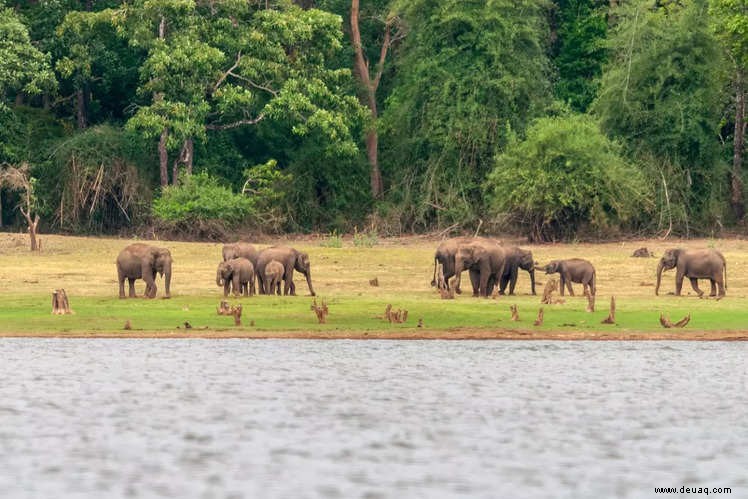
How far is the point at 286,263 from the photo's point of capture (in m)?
38.6

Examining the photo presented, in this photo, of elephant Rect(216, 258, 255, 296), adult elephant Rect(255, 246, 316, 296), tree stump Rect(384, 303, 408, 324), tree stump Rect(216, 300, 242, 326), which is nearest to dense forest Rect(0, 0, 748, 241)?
adult elephant Rect(255, 246, 316, 296)

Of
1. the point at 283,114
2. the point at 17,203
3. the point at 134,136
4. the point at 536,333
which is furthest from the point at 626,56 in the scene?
the point at 536,333

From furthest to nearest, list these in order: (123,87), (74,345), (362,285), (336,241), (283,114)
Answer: (123,87), (283,114), (336,241), (362,285), (74,345)

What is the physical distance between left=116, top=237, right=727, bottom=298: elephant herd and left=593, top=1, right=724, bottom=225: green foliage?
60.1ft

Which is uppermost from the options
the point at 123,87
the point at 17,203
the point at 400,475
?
the point at 123,87

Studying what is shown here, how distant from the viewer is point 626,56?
189 feet

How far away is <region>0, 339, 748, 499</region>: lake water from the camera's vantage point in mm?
18078

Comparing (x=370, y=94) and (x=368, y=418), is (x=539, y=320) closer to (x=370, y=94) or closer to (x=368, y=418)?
(x=368, y=418)

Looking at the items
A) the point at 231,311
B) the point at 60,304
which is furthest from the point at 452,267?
the point at 60,304

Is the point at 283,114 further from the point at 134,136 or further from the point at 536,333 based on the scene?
the point at 536,333

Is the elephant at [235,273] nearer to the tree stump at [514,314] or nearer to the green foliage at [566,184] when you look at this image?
the tree stump at [514,314]

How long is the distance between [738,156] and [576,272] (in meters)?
22.7

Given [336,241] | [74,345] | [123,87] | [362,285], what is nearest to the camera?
[74,345]

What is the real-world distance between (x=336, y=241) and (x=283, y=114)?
22.2 ft
